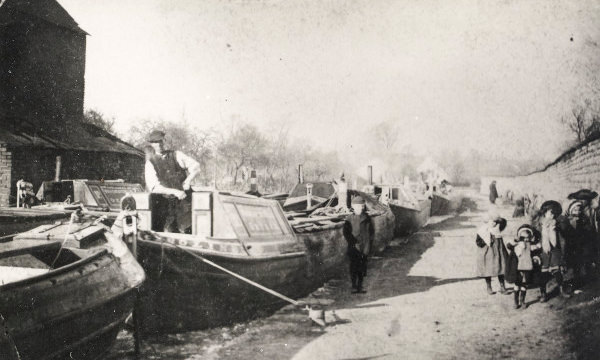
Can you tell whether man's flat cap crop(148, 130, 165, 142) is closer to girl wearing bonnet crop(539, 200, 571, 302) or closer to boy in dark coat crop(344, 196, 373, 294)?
boy in dark coat crop(344, 196, 373, 294)

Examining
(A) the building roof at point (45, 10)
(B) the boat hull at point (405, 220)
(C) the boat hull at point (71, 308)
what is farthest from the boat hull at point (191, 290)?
(A) the building roof at point (45, 10)

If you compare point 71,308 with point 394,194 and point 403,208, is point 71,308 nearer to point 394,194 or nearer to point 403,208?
point 403,208

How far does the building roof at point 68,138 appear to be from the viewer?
11.4 m

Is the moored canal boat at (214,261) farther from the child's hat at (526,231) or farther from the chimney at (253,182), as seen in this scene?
the chimney at (253,182)

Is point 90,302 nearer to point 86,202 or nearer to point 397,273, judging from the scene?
point 397,273

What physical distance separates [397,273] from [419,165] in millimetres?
18782

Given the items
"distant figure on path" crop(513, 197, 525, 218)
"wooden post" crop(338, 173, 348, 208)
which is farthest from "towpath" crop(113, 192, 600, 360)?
"distant figure on path" crop(513, 197, 525, 218)

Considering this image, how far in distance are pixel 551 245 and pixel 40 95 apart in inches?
478

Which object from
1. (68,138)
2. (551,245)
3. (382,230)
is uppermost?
(68,138)

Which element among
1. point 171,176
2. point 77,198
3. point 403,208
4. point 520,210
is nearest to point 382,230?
point 403,208

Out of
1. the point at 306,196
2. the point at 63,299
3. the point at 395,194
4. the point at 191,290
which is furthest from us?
the point at 395,194

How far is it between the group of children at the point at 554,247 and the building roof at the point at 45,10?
38.2ft

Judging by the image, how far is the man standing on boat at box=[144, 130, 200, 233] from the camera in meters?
5.10

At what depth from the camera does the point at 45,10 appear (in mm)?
12125
